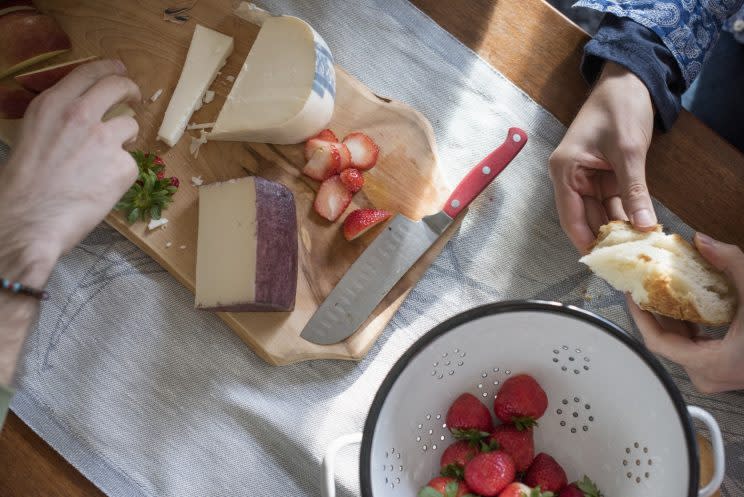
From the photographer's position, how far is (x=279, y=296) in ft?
3.94

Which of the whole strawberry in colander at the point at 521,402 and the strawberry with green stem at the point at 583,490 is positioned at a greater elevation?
the whole strawberry in colander at the point at 521,402

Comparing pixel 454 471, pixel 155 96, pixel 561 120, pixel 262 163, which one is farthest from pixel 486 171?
pixel 155 96

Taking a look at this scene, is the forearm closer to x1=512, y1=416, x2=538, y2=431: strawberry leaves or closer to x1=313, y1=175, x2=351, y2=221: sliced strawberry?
x1=313, y1=175, x2=351, y2=221: sliced strawberry

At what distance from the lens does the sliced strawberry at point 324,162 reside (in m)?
1.27

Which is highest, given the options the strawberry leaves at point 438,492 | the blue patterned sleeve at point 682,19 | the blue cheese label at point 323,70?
the blue patterned sleeve at point 682,19

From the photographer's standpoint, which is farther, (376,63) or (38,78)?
(376,63)

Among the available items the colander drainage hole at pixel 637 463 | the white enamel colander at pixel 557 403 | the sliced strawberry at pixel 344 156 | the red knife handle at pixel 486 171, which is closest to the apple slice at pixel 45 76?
the sliced strawberry at pixel 344 156

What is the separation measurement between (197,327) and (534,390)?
24.7 inches

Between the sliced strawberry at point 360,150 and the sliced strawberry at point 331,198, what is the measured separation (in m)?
0.05

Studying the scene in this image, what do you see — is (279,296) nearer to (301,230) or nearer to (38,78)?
(301,230)

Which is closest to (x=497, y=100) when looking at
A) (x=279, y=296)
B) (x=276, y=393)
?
(x=279, y=296)

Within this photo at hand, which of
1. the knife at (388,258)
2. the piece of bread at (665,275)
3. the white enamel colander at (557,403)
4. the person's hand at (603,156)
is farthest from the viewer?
the knife at (388,258)

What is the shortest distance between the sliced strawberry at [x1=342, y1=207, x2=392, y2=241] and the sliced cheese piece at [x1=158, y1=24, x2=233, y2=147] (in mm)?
364

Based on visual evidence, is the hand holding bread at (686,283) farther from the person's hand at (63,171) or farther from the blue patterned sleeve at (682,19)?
the person's hand at (63,171)
